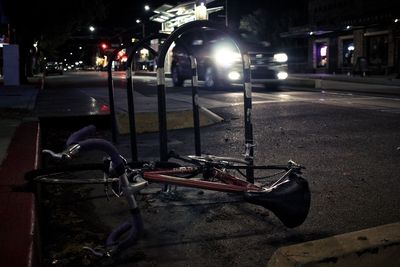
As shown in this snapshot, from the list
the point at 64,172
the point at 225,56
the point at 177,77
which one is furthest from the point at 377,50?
the point at 64,172

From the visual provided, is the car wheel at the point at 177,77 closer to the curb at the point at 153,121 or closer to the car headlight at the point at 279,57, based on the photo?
the car headlight at the point at 279,57

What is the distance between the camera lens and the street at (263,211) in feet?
13.7

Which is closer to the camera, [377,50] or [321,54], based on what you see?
[377,50]

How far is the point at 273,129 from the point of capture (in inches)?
386

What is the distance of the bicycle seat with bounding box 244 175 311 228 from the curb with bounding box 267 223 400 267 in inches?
33.4

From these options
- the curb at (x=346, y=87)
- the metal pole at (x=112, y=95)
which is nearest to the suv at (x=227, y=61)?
the curb at (x=346, y=87)

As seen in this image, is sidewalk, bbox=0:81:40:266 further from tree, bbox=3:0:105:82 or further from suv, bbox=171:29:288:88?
tree, bbox=3:0:105:82

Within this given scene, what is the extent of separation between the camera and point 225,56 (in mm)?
17969

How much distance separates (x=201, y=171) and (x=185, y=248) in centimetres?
80

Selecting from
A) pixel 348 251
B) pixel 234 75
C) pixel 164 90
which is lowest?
pixel 348 251

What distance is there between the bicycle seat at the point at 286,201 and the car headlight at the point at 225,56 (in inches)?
540

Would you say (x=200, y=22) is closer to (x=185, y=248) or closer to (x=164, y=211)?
(x=164, y=211)

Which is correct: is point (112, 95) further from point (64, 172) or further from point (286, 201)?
point (286, 201)

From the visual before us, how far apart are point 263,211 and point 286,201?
729 mm
